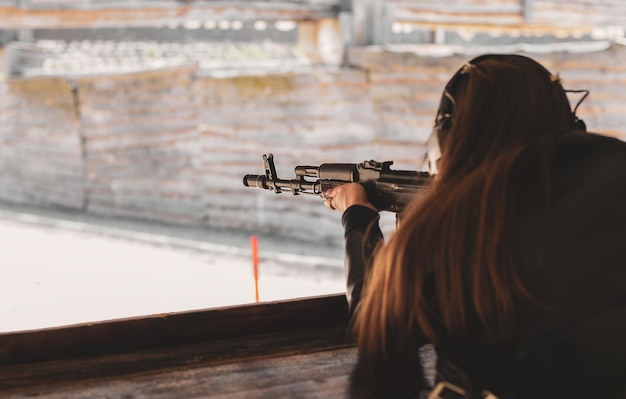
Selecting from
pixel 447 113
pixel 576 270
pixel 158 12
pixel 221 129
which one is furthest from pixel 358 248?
pixel 221 129

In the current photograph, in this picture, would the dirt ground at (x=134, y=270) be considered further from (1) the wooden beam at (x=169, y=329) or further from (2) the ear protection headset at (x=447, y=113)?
(2) the ear protection headset at (x=447, y=113)

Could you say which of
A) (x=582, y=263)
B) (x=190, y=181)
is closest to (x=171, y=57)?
(x=190, y=181)

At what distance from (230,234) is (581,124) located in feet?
19.8

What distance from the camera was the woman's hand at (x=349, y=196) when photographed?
1799 millimetres

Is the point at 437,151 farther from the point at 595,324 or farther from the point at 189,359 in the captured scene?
the point at 189,359

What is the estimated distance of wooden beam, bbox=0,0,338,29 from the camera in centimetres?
602

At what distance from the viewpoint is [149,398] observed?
153 cm

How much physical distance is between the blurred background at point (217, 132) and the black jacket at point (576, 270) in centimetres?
386

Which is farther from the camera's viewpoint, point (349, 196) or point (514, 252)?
point (349, 196)

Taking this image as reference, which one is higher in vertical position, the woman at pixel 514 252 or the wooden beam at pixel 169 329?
the woman at pixel 514 252

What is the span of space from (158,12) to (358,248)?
Answer: 201 inches

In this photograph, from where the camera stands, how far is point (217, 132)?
7.31 metres

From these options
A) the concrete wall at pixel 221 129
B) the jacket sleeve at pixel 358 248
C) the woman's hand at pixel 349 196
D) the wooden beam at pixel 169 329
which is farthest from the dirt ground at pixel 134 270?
the jacket sleeve at pixel 358 248

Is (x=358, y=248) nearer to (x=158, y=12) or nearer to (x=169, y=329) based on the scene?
(x=169, y=329)
